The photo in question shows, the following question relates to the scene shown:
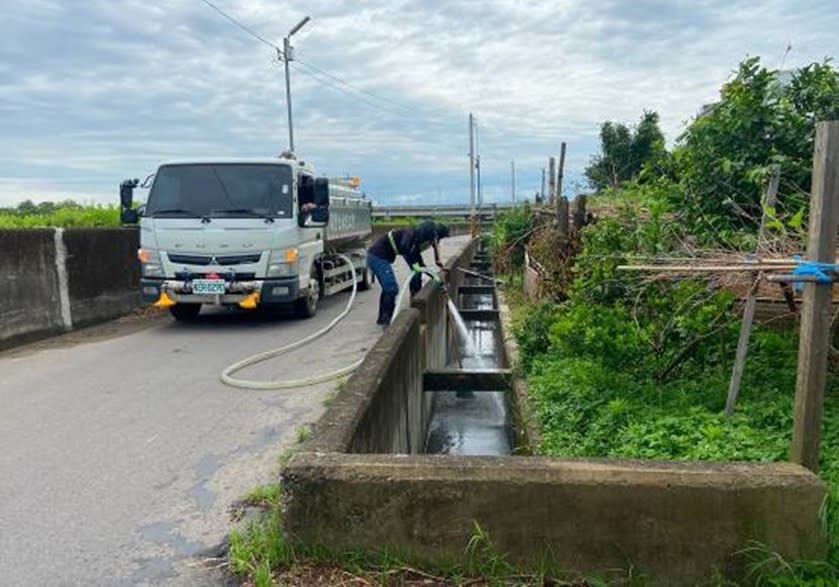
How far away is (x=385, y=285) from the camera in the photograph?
972cm

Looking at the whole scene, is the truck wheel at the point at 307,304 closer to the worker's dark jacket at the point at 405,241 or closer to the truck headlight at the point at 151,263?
the worker's dark jacket at the point at 405,241

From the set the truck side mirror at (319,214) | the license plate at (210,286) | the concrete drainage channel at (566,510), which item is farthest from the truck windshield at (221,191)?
the concrete drainage channel at (566,510)

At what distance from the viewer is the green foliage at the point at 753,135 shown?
186 inches

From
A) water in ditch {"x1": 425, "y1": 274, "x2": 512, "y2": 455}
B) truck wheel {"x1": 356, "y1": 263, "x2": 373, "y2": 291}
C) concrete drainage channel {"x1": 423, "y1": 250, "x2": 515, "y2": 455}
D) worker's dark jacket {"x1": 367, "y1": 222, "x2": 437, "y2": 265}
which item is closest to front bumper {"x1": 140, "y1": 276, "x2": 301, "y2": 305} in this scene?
worker's dark jacket {"x1": 367, "y1": 222, "x2": 437, "y2": 265}

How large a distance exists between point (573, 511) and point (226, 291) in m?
7.28

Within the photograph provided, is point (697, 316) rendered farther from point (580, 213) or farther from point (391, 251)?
point (391, 251)

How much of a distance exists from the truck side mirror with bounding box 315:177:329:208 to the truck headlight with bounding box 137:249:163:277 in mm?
2372

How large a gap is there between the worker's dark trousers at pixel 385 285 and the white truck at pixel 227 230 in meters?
1.04

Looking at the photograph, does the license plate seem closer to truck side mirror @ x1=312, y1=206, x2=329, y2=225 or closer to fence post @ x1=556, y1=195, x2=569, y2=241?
truck side mirror @ x1=312, y1=206, x2=329, y2=225

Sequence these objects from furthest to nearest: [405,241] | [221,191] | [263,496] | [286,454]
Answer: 1. [405,241]
2. [221,191]
3. [286,454]
4. [263,496]

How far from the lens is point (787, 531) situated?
9.24ft

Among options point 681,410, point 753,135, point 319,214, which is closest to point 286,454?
point 681,410

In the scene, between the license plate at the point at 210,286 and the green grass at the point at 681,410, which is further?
the license plate at the point at 210,286

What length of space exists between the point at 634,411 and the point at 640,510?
1.94 m
